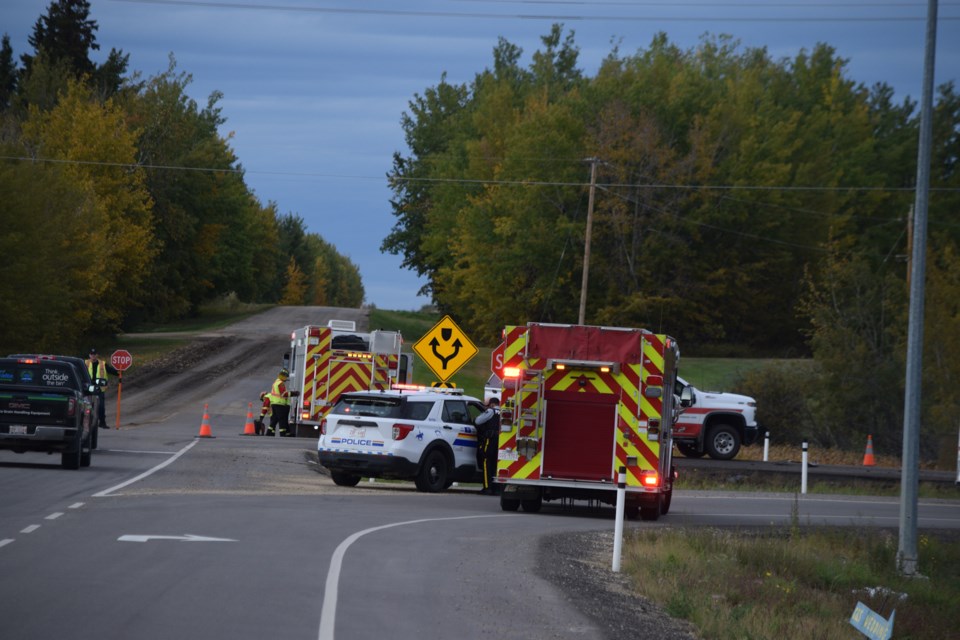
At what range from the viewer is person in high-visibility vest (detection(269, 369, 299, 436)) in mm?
38469

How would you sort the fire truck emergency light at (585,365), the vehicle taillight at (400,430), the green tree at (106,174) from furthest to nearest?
the green tree at (106,174) → the vehicle taillight at (400,430) → the fire truck emergency light at (585,365)

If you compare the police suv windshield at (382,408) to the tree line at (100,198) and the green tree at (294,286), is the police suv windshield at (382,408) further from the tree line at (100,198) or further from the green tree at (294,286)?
the green tree at (294,286)

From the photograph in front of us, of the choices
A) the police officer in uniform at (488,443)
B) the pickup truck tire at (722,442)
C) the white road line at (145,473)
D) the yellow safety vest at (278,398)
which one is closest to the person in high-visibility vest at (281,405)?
the yellow safety vest at (278,398)

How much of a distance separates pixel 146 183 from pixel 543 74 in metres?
34.1

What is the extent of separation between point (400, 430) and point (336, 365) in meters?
13.8

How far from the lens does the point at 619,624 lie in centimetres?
1092

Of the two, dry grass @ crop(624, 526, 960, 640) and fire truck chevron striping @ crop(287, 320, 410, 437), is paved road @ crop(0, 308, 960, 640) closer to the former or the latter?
dry grass @ crop(624, 526, 960, 640)

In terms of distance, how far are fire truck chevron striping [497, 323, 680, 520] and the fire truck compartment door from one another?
0.05 feet

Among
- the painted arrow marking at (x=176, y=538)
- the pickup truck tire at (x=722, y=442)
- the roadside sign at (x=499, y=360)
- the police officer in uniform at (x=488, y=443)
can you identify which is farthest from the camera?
the pickup truck tire at (x=722, y=442)

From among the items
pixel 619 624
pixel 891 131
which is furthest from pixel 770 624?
pixel 891 131

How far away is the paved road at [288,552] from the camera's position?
32.6ft

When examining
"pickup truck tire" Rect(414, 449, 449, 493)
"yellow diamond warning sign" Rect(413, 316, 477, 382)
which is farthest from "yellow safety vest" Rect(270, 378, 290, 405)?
"pickup truck tire" Rect(414, 449, 449, 493)

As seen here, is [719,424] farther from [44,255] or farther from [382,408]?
[44,255]

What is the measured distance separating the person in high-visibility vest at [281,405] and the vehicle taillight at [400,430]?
1526 centimetres
